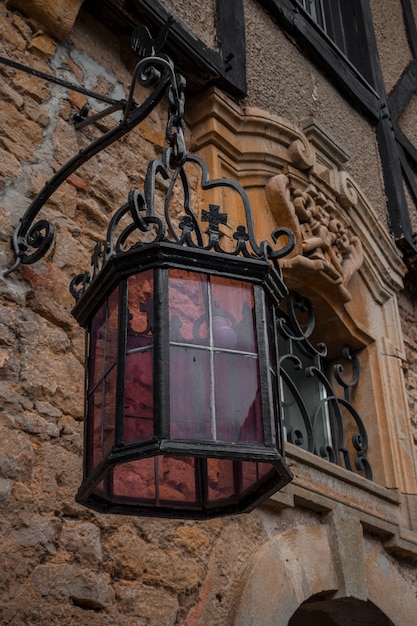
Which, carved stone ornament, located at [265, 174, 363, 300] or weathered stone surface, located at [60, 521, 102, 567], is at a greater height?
carved stone ornament, located at [265, 174, 363, 300]

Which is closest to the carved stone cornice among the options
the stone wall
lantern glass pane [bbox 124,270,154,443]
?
the stone wall

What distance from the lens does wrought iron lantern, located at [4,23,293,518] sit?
2.30 metres

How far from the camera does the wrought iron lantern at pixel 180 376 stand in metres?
2.30

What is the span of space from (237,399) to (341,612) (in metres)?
2.12

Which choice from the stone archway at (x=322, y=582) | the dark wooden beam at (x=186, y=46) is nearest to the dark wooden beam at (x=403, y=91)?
the dark wooden beam at (x=186, y=46)

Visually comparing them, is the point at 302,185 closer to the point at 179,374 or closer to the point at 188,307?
the point at 188,307

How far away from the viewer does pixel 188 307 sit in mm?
2459

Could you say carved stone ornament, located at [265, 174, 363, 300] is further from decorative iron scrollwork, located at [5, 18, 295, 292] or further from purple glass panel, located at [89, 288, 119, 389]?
purple glass panel, located at [89, 288, 119, 389]

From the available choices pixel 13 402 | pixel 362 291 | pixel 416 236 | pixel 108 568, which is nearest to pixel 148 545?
Answer: pixel 108 568

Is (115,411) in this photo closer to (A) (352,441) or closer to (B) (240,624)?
(B) (240,624)

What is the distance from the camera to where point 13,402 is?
9.53 feet

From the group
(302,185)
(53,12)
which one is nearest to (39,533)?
(53,12)

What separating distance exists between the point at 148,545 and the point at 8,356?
2.61 feet

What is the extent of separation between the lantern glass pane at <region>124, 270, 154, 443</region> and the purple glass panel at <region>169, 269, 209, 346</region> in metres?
0.06
